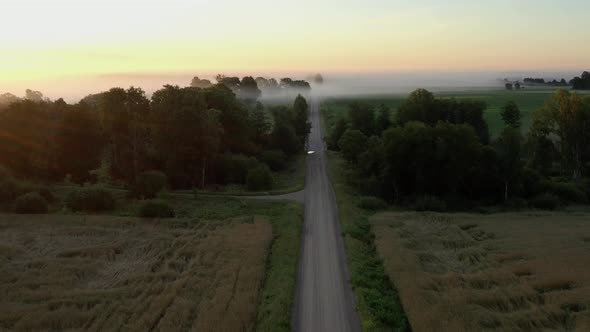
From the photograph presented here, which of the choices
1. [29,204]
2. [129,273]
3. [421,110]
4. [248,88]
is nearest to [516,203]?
[421,110]

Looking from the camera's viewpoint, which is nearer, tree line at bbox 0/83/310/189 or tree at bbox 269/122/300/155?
tree line at bbox 0/83/310/189

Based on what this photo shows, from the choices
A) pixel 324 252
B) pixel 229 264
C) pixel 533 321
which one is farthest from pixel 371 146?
pixel 533 321

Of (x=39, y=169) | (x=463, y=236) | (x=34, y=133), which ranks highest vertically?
(x=34, y=133)

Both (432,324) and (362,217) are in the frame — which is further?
(362,217)

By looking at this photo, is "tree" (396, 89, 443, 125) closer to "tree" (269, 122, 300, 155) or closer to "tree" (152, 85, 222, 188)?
"tree" (269, 122, 300, 155)

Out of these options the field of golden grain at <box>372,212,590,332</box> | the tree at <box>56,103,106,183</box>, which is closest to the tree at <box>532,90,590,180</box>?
the field of golden grain at <box>372,212,590,332</box>

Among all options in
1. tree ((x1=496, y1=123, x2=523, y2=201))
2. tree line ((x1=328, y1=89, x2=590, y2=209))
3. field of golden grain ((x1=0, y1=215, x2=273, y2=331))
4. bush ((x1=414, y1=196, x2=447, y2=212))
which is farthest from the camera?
tree ((x1=496, y1=123, x2=523, y2=201))

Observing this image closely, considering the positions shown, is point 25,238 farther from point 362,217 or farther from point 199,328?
point 362,217
